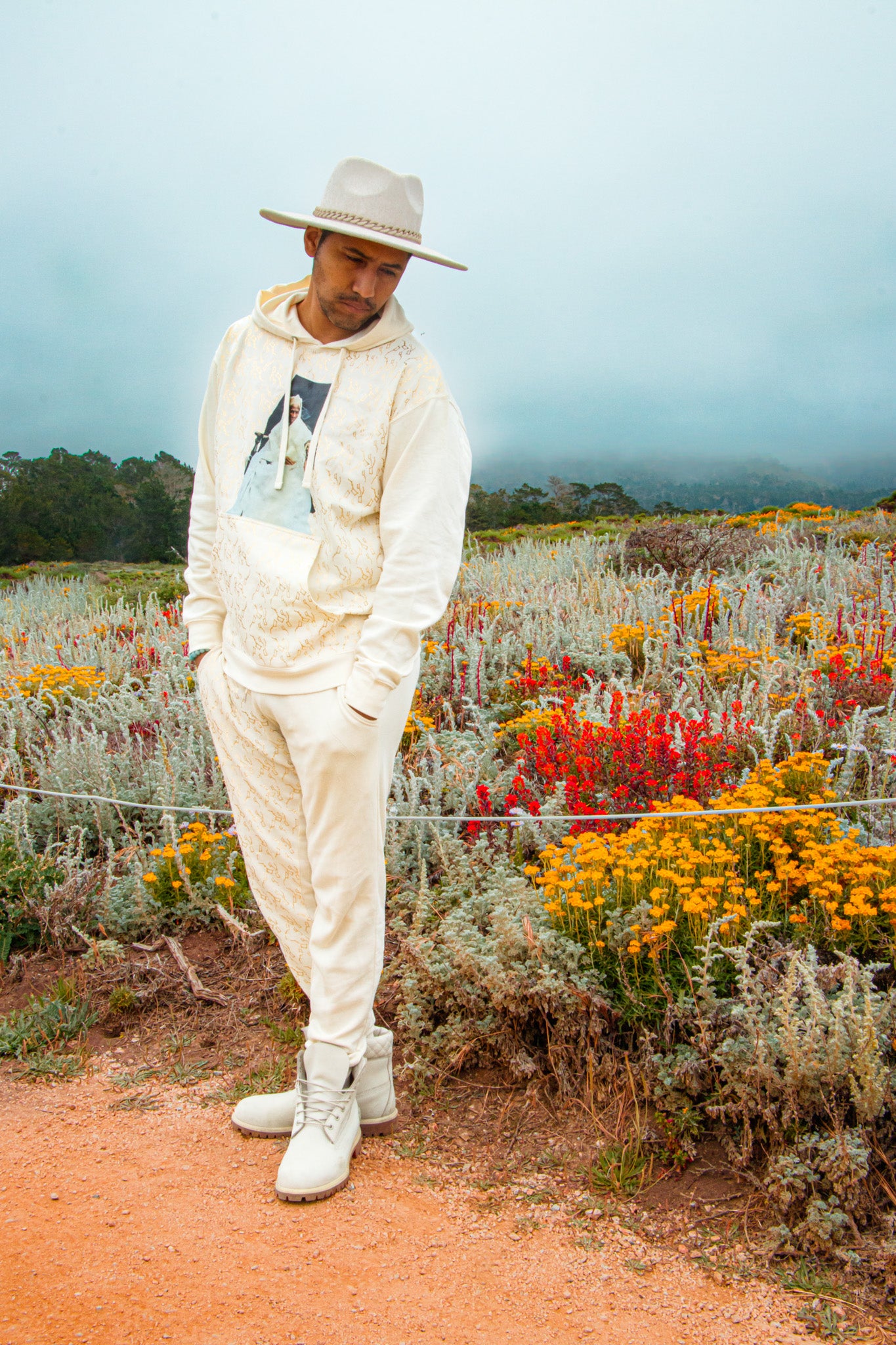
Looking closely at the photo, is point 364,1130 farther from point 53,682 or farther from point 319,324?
point 53,682

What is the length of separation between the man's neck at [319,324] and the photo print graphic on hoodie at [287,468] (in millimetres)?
122

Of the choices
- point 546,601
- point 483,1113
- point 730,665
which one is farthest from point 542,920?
point 546,601

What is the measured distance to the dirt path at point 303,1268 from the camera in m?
2.02

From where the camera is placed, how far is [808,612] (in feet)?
19.2

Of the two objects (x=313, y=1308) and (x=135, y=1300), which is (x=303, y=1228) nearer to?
(x=313, y=1308)

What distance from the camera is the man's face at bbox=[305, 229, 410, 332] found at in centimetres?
222

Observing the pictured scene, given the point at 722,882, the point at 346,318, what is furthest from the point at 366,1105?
the point at 346,318

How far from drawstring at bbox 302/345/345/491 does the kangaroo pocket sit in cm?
13

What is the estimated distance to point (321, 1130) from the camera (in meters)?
2.43

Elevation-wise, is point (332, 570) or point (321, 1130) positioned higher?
point (332, 570)

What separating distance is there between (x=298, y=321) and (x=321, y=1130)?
6.68 feet

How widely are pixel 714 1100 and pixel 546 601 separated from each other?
15.7ft

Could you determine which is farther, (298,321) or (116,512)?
(116,512)

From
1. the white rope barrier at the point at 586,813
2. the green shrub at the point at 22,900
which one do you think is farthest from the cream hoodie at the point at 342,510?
the green shrub at the point at 22,900
